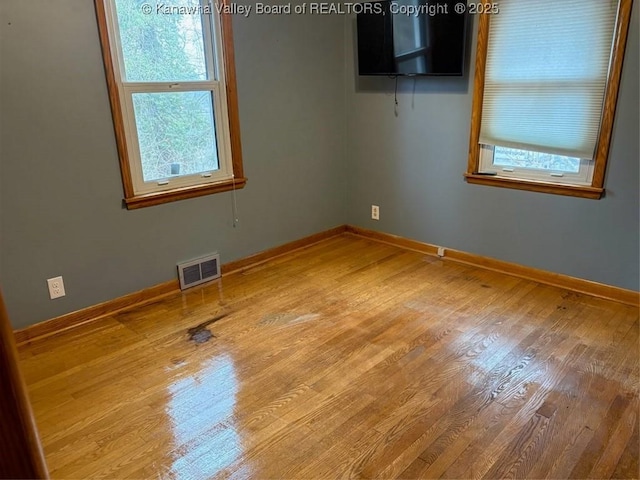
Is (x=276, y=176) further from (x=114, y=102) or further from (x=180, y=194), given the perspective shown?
(x=114, y=102)

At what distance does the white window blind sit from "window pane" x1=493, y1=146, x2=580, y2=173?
8 centimetres

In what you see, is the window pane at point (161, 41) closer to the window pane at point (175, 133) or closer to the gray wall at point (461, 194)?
the window pane at point (175, 133)

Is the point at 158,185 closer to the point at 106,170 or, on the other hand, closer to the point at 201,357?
the point at 106,170

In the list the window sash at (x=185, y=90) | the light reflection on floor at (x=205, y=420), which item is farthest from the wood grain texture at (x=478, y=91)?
the light reflection on floor at (x=205, y=420)

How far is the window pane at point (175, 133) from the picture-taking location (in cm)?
296

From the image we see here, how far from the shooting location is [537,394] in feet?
7.06

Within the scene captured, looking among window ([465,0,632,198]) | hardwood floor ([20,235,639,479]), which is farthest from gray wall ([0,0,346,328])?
window ([465,0,632,198])

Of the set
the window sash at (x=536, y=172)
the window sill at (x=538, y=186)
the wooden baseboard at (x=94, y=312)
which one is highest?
the window sash at (x=536, y=172)

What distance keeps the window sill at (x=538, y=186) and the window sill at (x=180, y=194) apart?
1.71 meters

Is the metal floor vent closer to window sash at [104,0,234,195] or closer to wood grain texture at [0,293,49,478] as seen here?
window sash at [104,0,234,195]

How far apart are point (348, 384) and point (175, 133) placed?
1952 mm

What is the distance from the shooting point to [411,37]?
10.9 ft

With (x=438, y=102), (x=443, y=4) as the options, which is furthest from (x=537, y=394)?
(x=443, y=4)

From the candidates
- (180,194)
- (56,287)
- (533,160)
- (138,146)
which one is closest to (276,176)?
(180,194)
